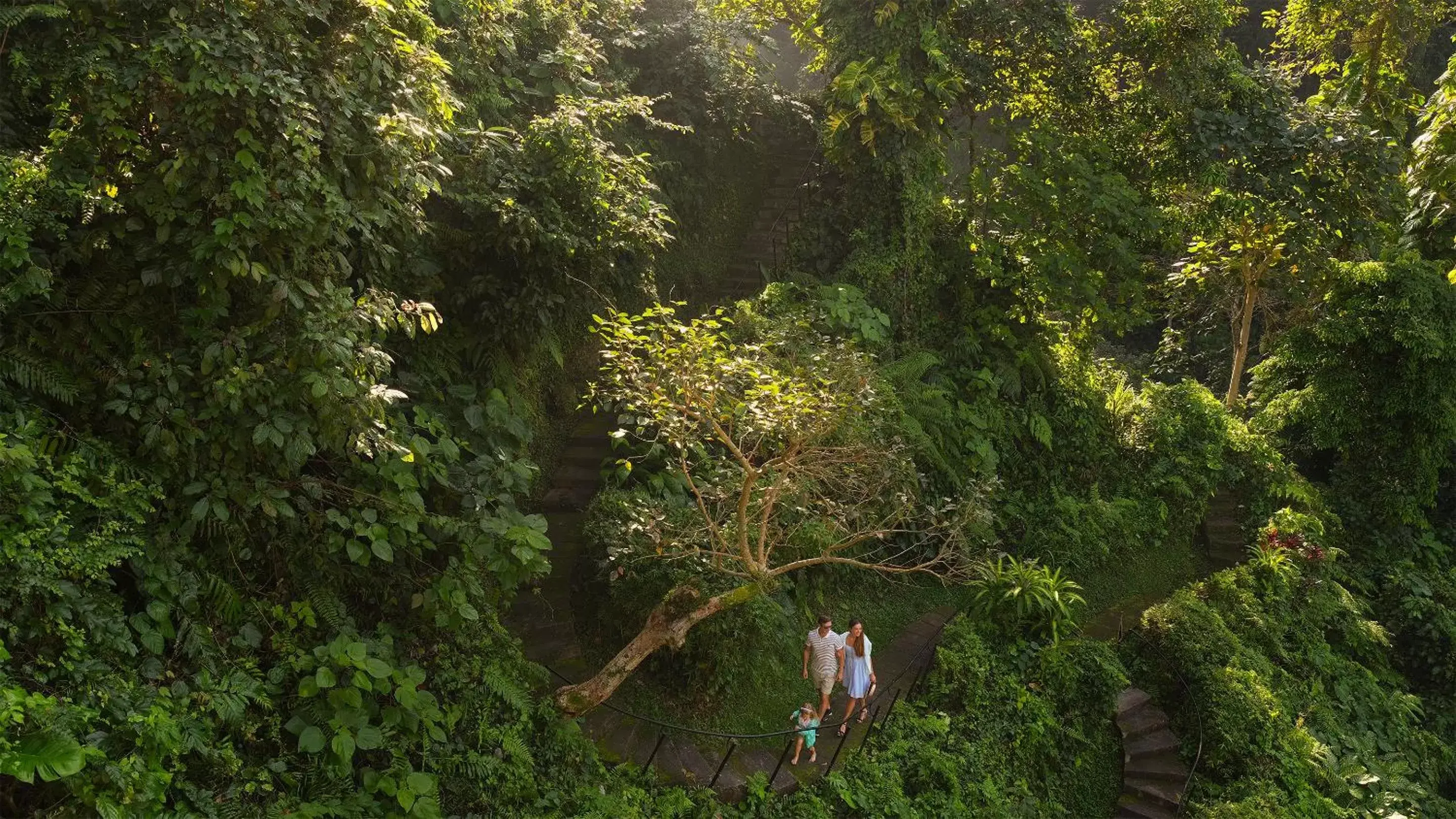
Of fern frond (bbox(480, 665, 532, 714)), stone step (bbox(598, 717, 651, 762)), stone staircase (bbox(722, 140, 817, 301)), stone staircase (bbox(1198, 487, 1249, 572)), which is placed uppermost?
stone staircase (bbox(722, 140, 817, 301))

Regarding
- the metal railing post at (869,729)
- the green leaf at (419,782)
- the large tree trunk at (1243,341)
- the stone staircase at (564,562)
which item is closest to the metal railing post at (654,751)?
the stone staircase at (564,562)

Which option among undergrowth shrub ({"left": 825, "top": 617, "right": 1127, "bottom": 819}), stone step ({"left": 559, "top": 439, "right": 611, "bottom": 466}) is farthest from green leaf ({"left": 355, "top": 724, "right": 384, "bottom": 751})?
stone step ({"left": 559, "top": 439, "right": 611, "bottom": 466})

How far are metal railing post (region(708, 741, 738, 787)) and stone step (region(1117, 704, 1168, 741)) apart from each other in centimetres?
480

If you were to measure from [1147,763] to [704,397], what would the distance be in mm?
6830

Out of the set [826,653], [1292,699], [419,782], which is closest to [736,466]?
[826,653]

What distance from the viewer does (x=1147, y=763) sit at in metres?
9.83

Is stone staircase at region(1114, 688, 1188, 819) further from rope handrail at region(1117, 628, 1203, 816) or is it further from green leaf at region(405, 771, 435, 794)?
green leaf at region(405, 771, 435, 794)

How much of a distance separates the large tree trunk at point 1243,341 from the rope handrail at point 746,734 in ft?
28.6

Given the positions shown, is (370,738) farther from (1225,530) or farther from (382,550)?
(1225,530)

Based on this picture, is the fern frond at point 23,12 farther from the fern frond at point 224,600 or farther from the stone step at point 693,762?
the stone step at point 693,762

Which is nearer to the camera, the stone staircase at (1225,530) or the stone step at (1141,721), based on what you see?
the stone step at (1141,721)

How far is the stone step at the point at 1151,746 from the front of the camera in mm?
9875

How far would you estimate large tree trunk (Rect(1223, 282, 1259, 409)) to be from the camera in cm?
1534

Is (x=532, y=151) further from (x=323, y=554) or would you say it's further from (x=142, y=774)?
(x=142, y=774)
